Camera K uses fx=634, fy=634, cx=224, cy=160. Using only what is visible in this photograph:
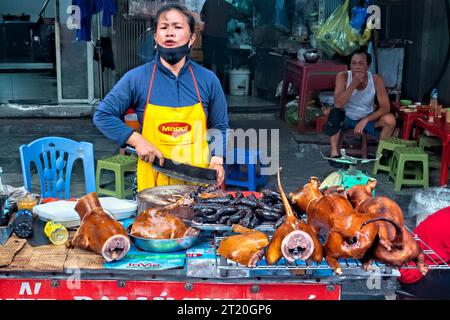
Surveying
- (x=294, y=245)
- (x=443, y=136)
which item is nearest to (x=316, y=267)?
(x=294, y=245)

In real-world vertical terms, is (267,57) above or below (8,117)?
above

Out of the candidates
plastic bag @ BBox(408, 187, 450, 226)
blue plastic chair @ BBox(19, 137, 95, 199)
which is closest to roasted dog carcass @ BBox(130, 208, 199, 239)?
blue plastic chair @ BBox(19, 137, 95, 199)

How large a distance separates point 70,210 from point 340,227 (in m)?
1.48

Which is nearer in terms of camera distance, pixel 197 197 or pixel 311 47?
pixel 197 197

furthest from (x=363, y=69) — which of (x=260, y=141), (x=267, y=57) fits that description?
(x=267, y=57)

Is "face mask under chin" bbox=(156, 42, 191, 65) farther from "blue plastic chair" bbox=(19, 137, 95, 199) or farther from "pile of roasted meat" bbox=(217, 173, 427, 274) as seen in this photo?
"pile of roasted meat" bbox=(217, 173, 427, 274)

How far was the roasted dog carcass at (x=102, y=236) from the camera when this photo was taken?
2.86m

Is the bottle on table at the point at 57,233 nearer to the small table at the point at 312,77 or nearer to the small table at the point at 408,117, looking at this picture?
the small table at the point at 408,117

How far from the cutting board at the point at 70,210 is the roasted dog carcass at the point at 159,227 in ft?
1.36

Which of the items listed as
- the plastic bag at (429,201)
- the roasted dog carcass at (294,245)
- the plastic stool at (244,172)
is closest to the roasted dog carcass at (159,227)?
the roasted dog carcass at (294,245)

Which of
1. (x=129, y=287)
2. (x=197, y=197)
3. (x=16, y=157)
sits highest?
(x=197, y=197)

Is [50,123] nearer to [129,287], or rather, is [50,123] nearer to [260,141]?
[260,141]

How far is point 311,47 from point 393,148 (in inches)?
143
